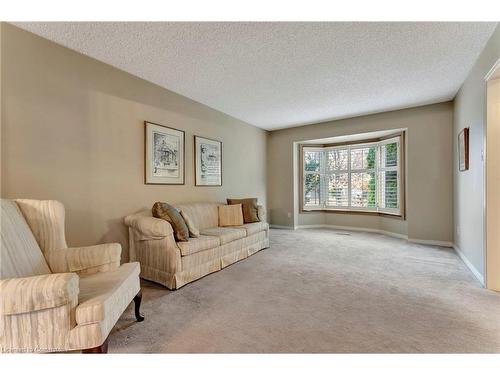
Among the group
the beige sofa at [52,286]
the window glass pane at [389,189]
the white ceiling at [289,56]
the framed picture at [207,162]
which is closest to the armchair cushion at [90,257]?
the beige sofa at [52,286]

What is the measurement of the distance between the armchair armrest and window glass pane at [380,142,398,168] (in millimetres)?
5584

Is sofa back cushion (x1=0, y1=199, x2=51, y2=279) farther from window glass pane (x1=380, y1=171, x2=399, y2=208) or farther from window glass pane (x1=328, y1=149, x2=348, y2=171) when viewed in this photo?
window glass pane (x1=328, y1=149, x2=348, y2=171)

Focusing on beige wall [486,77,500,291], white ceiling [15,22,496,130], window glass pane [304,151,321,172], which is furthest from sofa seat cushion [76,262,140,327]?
window glass pane [304,151,321,172]

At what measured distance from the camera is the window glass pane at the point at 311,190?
5.98 m

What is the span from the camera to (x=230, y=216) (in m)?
3.82

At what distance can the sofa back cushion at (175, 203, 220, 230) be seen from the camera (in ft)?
11.0

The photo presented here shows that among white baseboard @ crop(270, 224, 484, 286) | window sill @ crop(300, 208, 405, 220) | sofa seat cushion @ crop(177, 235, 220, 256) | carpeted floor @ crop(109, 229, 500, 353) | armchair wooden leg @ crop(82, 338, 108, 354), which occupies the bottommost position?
carpeted floor @ crop(109, 229, 500, 353)

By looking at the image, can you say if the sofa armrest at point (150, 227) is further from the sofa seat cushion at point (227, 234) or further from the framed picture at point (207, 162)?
the framed picture at point (207, 162)

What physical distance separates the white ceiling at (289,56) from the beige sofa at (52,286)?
5.44 ft

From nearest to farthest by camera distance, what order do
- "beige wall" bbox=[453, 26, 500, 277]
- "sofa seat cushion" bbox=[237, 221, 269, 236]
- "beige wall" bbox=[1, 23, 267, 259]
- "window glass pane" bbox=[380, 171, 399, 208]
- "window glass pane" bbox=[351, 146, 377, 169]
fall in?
"beige wall" bbox=[1, 23, 267, 259] → "beige wall" bbox=[453, 26, 500, 277] → "sofa seat cushion" bbox=[237, 221, 269, 236] → "window glass pane" bbox=[380, 171, 399, 208] → "window glass pane" bbox=[351, 146, 377, 169]

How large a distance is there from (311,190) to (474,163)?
11.4ft

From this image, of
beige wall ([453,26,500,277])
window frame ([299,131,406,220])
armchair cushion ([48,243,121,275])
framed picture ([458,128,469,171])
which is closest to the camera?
armchair cushion ([48,243,121,275])

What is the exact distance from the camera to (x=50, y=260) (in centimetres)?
169
